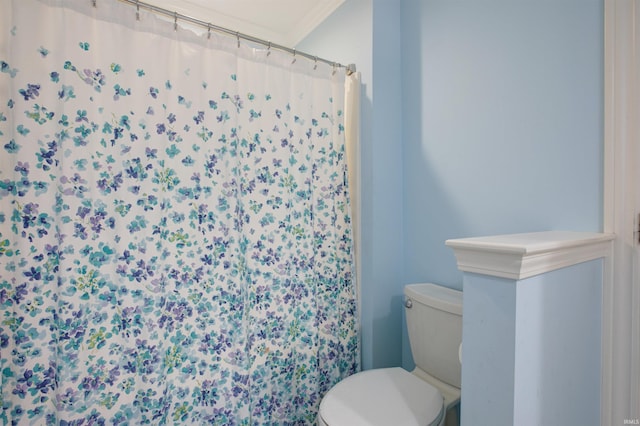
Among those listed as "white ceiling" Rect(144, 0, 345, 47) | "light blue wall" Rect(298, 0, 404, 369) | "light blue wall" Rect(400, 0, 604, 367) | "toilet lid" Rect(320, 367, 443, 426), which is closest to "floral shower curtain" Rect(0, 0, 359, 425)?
"light blue wall" Rect(298, 0, 404, 369)

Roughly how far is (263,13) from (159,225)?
1683 mm

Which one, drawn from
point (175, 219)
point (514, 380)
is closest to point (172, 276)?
Result: point (175, 219)

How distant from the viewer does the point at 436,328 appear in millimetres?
1230

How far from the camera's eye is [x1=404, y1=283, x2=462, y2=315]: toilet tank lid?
117cm

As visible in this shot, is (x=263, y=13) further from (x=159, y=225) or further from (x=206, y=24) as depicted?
(x=159, y=225)

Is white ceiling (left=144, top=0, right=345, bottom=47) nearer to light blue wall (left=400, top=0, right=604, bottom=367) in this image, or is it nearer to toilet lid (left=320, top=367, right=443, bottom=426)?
light blue wall (left=400, top=0, right=604, bottom=367)

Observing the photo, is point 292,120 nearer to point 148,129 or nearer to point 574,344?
point 148,129

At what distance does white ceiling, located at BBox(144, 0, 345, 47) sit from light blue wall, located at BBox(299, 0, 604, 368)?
127 mm

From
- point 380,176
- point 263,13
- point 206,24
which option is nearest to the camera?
point 206,24

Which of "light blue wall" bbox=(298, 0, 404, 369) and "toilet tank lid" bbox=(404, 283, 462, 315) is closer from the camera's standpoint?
"toilet tank lid" bbox=(404, 283, 462, 315)

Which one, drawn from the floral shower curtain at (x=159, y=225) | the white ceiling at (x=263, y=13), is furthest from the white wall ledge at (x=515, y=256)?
the white ceiling at (x=263, y=13)

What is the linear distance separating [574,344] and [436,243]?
692 millimetres

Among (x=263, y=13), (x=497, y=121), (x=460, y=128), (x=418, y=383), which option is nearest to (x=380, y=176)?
(x=460, y=128)

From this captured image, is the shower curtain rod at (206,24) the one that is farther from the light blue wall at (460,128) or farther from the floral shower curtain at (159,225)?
the light blue wall at (460,128)
